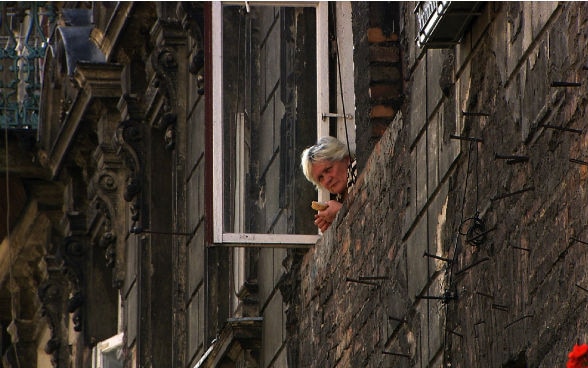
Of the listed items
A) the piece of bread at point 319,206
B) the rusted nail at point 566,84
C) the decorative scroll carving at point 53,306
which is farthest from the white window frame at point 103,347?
the rusted nail at point 566,84

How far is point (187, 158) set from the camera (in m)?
17.3

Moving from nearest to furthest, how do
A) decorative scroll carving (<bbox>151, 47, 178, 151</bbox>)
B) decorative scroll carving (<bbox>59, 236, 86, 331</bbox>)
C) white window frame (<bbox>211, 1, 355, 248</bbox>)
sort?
white window frame (<bbox>211, 1, 355, 248</bbox>) < decorative scroll carving (<bbox>151, 47, 178, 151</bbox>) < decorative scroll carving (<bbox>59, 236, 86, 331</bbox>)

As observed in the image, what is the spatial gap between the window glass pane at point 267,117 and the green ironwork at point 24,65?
32.6 feet

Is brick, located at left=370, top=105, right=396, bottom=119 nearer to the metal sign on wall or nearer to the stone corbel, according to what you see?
the metal sign on wall

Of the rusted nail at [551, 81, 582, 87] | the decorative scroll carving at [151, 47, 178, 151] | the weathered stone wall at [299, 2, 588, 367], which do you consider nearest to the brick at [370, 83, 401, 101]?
the weathered stone wall at [299, 2, 588, 367]

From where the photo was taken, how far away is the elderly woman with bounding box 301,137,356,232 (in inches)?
450

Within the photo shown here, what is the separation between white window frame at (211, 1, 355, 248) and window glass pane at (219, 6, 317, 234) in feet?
0.12

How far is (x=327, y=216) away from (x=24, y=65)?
1122 centimetres

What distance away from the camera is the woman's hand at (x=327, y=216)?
38.2 ft

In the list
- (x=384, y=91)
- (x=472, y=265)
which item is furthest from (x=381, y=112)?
(x=472, y=265)

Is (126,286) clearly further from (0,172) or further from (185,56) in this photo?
(0,172)

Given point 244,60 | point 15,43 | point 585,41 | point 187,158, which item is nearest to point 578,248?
point 585,41

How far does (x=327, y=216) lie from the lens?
1163cm

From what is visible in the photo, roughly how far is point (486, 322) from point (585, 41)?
134cm
